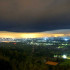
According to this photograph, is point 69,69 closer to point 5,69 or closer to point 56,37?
point 5,69

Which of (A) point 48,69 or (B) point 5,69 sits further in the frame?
(A) point 48,69

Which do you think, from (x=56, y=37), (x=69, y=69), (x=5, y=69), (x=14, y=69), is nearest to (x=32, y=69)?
(x=14, y=69)

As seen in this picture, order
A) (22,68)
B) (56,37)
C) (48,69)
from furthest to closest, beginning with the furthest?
(56,37) → (48,69) → (22,68)

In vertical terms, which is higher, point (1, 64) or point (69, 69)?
point (1, 64)

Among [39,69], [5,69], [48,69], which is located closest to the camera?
[5,69]

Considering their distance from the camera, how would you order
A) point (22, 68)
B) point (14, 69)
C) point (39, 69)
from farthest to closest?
point (39, 69) < point (22, 68) < point (14, 69)

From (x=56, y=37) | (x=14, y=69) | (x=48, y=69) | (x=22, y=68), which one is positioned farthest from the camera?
(x=56, y=37)

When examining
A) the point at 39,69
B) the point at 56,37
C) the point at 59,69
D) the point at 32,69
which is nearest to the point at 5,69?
the point at 32,69

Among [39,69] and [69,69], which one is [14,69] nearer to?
[39,69]

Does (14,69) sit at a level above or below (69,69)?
above
